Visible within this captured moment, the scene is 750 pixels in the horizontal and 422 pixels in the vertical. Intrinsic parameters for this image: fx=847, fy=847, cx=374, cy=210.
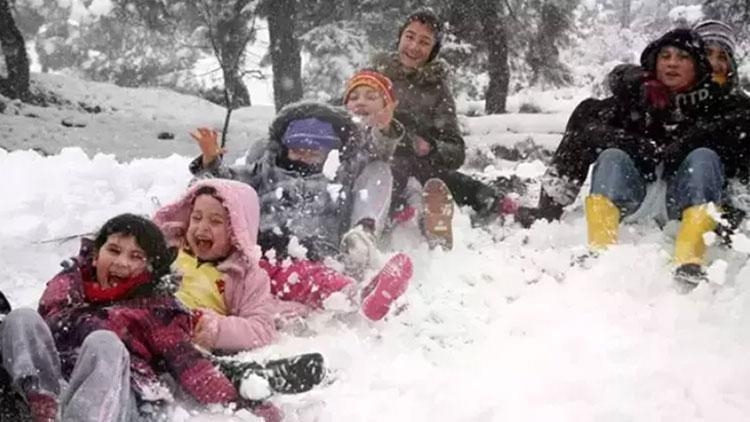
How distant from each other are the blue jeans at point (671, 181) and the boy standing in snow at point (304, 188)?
50.3 inches

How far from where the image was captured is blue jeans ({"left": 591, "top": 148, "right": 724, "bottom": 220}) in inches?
176

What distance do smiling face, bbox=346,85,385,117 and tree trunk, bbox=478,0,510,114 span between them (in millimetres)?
8766

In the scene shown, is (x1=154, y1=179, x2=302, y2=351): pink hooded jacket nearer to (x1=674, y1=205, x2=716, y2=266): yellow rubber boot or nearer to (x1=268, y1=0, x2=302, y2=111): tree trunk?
(x1=674, y1=205, x2=716, y2=266): yellow rubber boot

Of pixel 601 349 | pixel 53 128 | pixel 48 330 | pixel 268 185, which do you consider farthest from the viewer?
pixel 53 128

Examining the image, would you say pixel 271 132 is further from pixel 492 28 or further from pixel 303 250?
pixel 492 28

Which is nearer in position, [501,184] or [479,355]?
[479,355]

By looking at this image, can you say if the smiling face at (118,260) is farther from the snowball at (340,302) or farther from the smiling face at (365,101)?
the smiling face at (365,101)

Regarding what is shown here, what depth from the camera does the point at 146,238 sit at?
3.12 metres

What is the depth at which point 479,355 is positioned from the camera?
364 cm

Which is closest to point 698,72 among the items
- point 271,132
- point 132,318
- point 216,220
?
point 271,132

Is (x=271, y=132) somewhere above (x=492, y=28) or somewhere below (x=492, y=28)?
below

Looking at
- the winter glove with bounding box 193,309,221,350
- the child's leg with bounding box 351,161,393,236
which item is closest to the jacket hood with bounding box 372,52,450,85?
the child's leg with bounding box 351,161,393,236

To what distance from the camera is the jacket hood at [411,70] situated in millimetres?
5820

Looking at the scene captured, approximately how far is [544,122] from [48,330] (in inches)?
476
